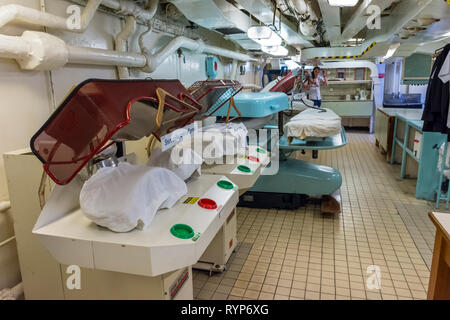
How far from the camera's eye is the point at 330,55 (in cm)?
674

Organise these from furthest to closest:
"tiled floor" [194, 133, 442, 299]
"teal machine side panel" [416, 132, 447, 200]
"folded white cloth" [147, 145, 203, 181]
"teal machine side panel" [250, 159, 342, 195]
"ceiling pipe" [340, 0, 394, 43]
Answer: "teal machine side panel" [416, 132, 447, 200]
"teal machine side panel" [250, 159, 342, 195]
"ceiling pipe" [340, 0, 394, 43]
"tiled floor" [194, 133, 442, 299]
"folded white cloth" [147, 145, 203, 181]

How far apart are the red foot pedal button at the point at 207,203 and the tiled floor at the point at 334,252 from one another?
1.03 m

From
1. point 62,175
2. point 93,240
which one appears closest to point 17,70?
point 62,175

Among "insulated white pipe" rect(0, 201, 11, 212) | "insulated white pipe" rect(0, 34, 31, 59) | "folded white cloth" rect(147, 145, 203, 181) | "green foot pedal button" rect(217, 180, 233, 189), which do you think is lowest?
"insulated white pipe" rect(0, 201, 11, 212)

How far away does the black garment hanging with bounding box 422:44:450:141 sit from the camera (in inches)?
129

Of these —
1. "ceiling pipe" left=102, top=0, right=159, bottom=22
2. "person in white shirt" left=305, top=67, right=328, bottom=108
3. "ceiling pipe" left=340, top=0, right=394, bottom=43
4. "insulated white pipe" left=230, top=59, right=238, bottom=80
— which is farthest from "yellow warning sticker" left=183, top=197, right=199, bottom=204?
"insulated white pipe" left=230, top=59, right=238, bottom=80

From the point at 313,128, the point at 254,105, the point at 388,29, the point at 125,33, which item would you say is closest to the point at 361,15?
the point at 388,29

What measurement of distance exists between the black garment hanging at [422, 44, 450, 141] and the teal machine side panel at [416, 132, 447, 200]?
0.47 m

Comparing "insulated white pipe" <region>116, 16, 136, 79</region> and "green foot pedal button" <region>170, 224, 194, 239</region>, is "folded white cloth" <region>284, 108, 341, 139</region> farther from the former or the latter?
"green foot pedal button" <region>170, 224, 194, 239</region>

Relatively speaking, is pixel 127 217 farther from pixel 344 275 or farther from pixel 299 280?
pixel 344 275

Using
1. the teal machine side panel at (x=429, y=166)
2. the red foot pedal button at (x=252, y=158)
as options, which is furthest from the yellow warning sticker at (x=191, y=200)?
the teal machine side panel at (x=429, y=166)

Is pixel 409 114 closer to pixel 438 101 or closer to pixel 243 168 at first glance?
pixel 438 101

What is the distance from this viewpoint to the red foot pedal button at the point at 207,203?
5.46 ft

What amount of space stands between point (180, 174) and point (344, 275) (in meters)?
1.63
